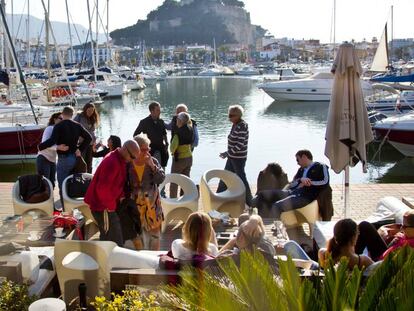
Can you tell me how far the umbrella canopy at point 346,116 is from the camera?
5656 mm

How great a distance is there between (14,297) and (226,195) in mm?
3870

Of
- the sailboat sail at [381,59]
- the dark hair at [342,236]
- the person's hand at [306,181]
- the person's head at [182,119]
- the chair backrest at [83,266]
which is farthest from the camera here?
the sailboat sail at [381,59]

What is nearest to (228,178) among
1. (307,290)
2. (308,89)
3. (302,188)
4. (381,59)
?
(302,188)

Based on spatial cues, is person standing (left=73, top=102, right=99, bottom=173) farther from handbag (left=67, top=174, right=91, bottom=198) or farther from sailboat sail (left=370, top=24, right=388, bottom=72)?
sailboat sail (left=370, top=24, right=388, bottom=72)

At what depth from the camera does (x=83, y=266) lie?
379 centimetres

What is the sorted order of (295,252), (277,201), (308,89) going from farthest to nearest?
(308,89), (277,201), (295,252)

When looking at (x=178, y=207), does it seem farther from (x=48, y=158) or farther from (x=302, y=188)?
(x=48, y=158)

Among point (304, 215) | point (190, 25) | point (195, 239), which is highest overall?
point (190, 25)

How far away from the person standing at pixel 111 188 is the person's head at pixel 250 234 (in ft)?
4.25

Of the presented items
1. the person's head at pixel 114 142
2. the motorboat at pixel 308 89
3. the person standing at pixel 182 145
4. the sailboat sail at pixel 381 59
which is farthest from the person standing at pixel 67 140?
the motorboat at pixel 308 89

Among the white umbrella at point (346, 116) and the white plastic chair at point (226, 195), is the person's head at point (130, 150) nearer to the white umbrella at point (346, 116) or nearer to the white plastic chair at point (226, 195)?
the white plastic chair at point (226, 195)

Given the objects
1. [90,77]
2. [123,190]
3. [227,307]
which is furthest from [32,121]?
[90,77]

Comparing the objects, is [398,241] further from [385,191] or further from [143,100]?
[143,100]

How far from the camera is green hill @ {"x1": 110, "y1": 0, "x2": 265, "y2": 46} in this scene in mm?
177625
